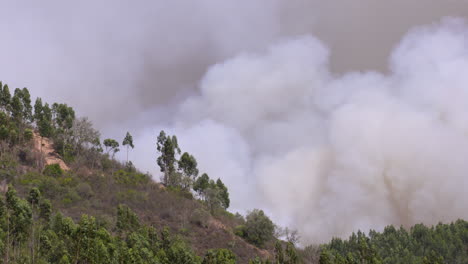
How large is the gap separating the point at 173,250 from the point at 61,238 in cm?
1751

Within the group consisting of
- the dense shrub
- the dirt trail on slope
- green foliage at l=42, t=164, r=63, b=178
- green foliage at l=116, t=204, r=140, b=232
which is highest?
the dirt trail on slope

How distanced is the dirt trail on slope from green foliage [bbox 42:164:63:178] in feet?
11.4

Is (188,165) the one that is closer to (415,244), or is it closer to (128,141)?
(128,141)

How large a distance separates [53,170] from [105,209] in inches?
700

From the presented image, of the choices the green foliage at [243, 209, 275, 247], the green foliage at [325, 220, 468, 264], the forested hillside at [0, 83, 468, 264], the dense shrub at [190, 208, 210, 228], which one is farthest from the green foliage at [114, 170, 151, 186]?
the green foliage at [325, 220, 468, 264]

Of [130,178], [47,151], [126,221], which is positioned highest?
[47,151]

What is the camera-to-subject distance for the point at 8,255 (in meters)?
54.9

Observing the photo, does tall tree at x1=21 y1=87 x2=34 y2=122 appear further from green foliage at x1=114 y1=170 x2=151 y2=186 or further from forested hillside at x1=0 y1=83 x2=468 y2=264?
green foliage at x1=114 y1=170 x2=151 y2=186

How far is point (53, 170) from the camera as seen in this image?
9562 centimetres

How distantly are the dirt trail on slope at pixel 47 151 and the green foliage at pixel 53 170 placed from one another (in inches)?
137

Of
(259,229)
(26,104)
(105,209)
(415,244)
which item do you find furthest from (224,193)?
(415,244)

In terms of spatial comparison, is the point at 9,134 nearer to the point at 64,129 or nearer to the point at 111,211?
the point at 64,129

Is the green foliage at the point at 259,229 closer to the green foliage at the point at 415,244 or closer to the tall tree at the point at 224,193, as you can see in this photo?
the tall tree at the point at 224,193

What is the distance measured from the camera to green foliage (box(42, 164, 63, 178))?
94.8 m
